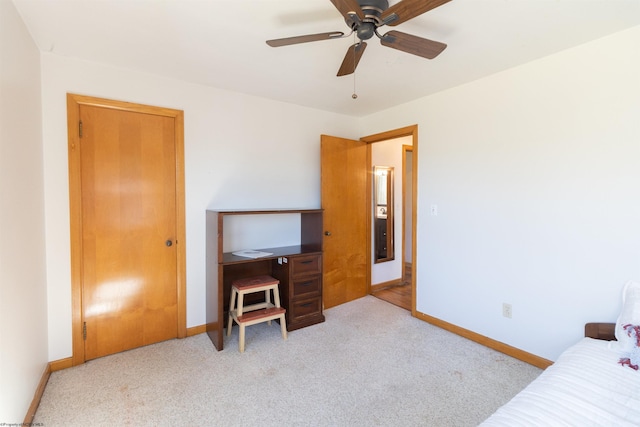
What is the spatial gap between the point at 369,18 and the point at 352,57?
0.30 m

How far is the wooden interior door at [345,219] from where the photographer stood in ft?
11.1

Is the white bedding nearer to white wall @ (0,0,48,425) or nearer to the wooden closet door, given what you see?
white wall @ (0,0,48,425)

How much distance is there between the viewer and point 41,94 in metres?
2.09

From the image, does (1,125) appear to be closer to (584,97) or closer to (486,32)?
(486,32)

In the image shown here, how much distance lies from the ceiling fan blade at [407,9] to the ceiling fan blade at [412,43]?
7 centimetres

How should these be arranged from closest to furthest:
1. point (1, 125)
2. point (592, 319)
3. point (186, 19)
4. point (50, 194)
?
point (1, 125)
point (186, 19)
point (592, 319)
point (50, 194)

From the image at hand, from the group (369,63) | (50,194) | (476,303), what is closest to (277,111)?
A: (369,63)

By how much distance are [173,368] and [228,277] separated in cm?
91

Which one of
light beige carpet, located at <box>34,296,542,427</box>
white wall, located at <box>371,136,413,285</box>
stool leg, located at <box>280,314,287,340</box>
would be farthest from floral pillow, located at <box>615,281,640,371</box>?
white wall, located at <box>371,136,413,285</box>

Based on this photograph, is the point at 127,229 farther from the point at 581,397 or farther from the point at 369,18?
the point at 581,397

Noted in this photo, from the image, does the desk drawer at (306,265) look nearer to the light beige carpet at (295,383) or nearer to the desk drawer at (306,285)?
the desk drawer at (306,285)

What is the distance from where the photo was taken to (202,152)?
2744mm

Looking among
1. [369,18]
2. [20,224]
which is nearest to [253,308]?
[20,224]

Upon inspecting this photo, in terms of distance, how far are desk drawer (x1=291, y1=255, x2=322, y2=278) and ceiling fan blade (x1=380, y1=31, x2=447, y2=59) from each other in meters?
2.00
